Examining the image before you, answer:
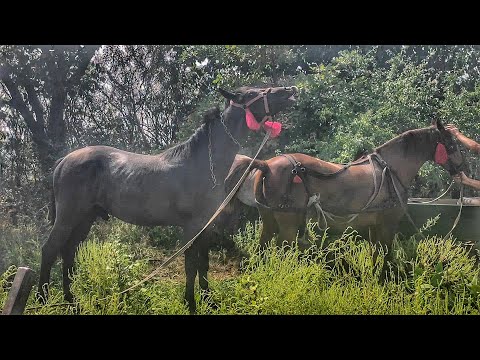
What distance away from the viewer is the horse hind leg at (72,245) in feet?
15.9

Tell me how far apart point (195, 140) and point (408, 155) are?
6.41 feet

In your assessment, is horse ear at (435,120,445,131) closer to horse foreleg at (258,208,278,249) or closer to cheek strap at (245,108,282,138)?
cheek strap at (245,108,282,138)

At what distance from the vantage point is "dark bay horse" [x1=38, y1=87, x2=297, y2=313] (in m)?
4.77

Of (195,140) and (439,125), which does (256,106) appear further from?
(439,125)

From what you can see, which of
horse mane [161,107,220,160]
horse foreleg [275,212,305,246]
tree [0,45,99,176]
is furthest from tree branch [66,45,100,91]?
horse foreleg [275,212,305,246]

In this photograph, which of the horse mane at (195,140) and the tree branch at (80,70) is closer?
the horse mane at (195,140)

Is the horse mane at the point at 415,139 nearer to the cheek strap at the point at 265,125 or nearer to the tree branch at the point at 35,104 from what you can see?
the cheek strap at the point at 265,125

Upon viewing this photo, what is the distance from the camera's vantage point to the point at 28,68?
505cm

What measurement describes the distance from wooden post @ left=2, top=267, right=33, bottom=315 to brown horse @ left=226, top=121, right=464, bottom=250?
6.13 ft

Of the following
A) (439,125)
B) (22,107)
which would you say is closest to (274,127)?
(439,125)

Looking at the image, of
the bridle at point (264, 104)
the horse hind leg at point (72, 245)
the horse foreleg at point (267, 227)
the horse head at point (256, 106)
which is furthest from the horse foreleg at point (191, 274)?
the bridle at point (264, 104)

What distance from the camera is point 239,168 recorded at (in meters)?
4.82

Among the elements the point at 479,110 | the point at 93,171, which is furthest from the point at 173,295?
the point at 479,110

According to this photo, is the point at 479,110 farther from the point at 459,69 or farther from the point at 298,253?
the point at 298,253
